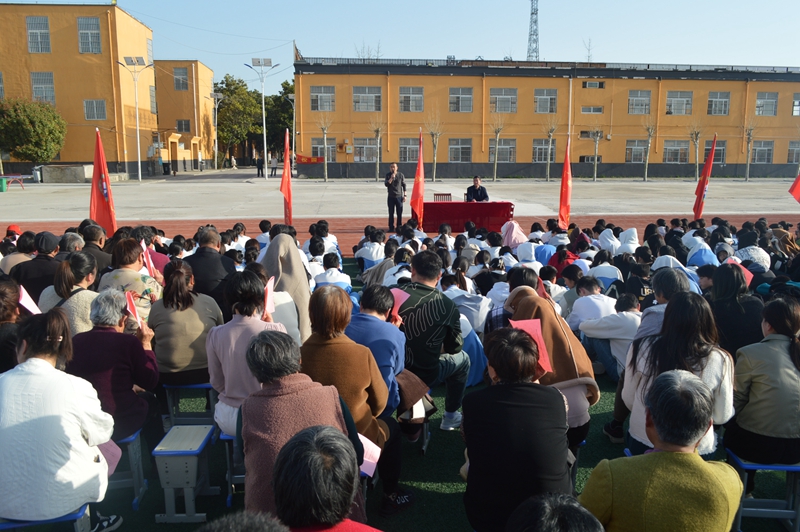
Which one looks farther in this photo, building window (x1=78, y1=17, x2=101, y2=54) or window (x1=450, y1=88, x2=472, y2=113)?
window (x1=450, y1=88, x2=472, y2=113)

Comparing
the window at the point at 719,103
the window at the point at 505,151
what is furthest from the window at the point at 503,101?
the window at the point at 719,103

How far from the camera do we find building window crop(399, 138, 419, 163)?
4700cm

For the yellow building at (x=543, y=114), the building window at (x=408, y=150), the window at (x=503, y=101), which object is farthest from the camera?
the window at (x=503, y=101)

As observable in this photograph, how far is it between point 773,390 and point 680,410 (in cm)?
169

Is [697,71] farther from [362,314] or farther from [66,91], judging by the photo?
[362,314]

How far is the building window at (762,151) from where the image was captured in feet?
162

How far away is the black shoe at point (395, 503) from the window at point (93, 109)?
48.9 metres

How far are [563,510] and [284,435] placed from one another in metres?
1.46

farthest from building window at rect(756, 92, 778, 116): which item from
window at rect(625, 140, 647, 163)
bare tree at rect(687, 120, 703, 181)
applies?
window at rect(625, 140, 647, 163)

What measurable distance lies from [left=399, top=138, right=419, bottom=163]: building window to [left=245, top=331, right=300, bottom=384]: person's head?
44803 mm

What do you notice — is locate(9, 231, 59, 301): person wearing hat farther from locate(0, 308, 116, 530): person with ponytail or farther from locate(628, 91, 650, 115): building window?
locate(628, 91, 650, 115): building window

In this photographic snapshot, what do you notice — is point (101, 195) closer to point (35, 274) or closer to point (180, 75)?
point (35, 274)

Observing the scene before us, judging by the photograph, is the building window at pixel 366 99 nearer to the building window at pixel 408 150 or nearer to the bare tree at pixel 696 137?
the building window at pixel 408 150

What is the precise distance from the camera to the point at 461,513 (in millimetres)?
4066
